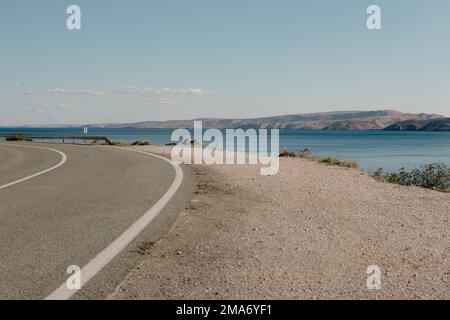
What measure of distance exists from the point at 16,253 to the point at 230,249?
2435mm

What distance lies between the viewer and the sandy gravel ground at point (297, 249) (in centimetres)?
431

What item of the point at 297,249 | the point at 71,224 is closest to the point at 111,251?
the point at 71,224

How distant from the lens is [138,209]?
813 cm

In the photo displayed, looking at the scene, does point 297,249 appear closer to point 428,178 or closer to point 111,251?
point 111,251

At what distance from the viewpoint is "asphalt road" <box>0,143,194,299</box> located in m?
4.48

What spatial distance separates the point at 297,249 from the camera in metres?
5.70

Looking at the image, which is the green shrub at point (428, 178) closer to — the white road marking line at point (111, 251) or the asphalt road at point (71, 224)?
the asphalt road at point (71, 224)

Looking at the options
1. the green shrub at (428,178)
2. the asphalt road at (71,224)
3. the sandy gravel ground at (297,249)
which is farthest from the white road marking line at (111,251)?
the green shrub at (428,178)

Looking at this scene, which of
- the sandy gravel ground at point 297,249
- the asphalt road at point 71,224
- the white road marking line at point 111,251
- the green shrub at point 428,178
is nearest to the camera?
the white road marking line at point 111,251

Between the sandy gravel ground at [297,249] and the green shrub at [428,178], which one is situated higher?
the sandy gravel ground at [297,249]

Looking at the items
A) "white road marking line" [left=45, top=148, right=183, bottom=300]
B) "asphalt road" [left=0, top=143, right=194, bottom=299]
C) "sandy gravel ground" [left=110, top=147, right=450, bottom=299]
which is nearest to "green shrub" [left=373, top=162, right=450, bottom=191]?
"sandy gravel ground" [left=110, top=147, right=450, bottom=299]

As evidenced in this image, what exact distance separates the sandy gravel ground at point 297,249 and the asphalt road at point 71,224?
306 millimetres

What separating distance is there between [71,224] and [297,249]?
10.9ft

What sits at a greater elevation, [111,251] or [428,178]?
[111,251]
